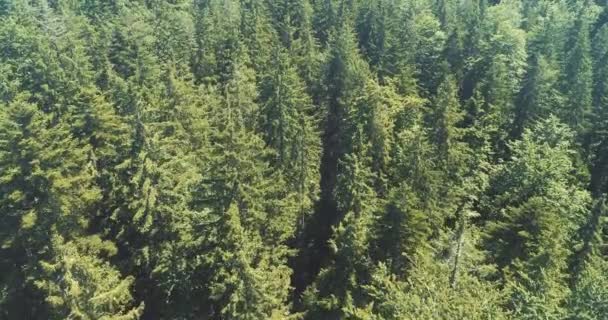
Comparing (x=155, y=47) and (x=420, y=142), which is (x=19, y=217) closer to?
(x=420, y=142)

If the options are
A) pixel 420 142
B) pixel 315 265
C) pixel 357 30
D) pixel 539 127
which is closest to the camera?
pixel 420 142

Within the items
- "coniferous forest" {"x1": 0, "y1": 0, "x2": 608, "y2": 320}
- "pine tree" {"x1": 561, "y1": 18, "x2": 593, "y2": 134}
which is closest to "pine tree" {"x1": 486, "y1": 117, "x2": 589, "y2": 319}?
"coniferous forest" {"x1": 0, "y1": 0, "x2": 608, "y2": 320}

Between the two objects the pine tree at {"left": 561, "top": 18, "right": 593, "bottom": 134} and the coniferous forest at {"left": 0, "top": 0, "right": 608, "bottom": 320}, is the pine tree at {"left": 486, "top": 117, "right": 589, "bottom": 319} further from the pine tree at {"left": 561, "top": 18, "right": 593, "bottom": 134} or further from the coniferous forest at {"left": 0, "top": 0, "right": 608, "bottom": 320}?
the pine tree at {"left": 561, "top": 18, "right": 593, "bottom": 134}

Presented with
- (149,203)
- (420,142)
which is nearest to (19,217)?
(149,203)

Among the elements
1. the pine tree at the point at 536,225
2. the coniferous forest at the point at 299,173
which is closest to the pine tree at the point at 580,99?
the coniferous forest at the point at 299,173

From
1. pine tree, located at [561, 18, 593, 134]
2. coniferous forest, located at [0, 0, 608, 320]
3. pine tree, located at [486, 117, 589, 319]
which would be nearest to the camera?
pine tree, located at [486, 117, 589, 319]

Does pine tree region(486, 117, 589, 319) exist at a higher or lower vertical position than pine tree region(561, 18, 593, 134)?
lower

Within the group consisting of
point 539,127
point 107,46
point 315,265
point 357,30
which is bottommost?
point 315,265

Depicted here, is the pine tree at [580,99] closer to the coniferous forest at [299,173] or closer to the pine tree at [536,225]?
the coniferous forest at [299,173]

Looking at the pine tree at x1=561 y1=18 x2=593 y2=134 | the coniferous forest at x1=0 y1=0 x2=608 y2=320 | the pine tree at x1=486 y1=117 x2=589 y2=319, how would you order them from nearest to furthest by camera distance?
1. the pine tree at x1=486 y1=117 x2=589 y2=319
2. the coniferous forest at x1=0 y1=0 x2=608 y2=320
3. the pine tree at x1=561 y1=18 x2=593 y2=134
